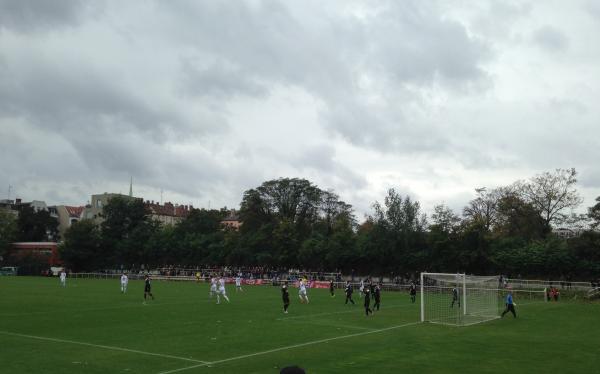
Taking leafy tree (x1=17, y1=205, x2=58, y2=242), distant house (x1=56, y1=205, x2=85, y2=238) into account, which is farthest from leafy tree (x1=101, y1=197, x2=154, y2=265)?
distant house (x1=56, y1=205, x2=85, y2=238)

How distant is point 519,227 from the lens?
77938 mm

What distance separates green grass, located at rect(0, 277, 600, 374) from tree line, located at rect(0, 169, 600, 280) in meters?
28.8

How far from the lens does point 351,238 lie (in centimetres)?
7938

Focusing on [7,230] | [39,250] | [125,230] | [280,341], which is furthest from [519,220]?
[7,230]

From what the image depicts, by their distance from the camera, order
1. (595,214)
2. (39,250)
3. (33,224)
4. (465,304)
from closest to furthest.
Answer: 1. (465,304)
2. (595,214)
3. (39,250)
4. (33,224)

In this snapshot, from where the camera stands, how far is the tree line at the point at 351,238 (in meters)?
61.9

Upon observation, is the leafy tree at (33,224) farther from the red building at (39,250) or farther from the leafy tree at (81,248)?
the leafy tree at (81,248)

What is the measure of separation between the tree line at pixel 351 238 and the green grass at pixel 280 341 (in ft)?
94.4

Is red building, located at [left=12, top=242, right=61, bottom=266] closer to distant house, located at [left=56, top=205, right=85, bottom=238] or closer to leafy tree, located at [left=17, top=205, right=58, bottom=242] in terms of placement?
leafy tree, located at [left=17, top=205, right=58, bottom=242]

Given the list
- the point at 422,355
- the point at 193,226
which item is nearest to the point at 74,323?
the point at 422,355

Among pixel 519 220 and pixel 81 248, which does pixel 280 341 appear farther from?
pixel 81 248

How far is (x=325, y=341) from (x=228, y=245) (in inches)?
2958

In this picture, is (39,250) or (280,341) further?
(39,250)

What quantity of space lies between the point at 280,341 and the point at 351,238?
58682 millimetres
